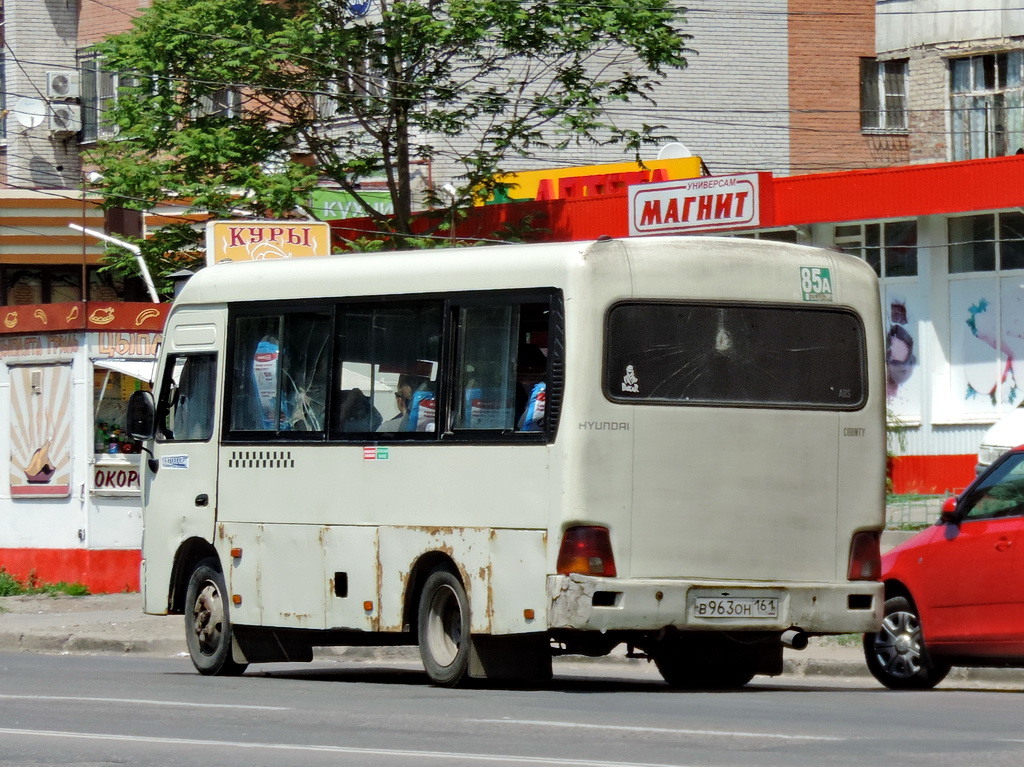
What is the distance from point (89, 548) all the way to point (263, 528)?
9877 mm

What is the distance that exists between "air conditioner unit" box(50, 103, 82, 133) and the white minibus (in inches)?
1033

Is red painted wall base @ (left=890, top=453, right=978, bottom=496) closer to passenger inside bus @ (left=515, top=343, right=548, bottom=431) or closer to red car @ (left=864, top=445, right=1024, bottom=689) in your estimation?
red car @ (left=864, top=445, right=1024, bottom=689)

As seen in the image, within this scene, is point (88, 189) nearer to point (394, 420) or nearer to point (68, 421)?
point (68, 421)

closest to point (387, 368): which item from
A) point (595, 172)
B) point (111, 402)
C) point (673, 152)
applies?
point (111, 402)

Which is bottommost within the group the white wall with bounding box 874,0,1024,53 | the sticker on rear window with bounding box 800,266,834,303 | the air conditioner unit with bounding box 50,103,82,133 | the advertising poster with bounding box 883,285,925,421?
the sticker on rear window with bounding box 800,266,834,303

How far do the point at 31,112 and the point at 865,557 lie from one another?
29538mm

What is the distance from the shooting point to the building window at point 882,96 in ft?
131

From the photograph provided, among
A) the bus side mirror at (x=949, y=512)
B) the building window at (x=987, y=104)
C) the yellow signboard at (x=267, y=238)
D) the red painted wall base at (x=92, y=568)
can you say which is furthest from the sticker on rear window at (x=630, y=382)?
the building window at (x=987, y=104)

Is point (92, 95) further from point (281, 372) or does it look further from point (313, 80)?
point (281, 372)

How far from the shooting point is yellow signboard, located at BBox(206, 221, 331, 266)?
22078 millimetres

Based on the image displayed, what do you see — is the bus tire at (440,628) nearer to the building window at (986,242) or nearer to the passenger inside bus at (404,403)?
the passenger inside bus at (404,403)

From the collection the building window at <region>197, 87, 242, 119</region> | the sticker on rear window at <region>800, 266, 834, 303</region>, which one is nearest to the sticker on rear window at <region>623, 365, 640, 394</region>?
the sticker on rear window at <region>800, 266, 834, 303</region>

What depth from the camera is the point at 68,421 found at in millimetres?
23281

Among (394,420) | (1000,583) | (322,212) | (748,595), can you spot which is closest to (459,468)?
(394,420)
